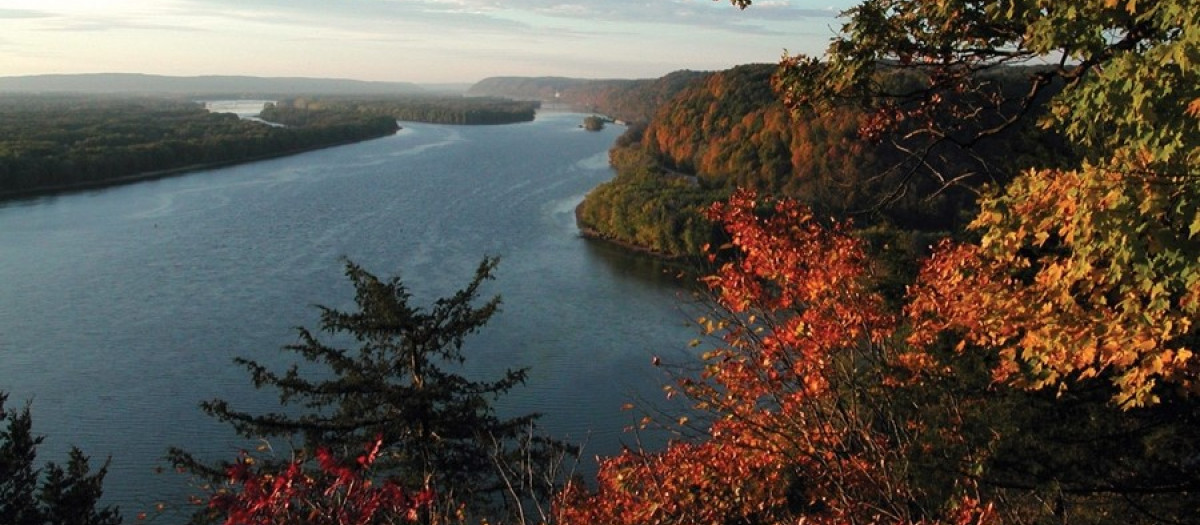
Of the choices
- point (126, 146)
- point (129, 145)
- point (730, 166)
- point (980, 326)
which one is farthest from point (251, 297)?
point (129, 145)

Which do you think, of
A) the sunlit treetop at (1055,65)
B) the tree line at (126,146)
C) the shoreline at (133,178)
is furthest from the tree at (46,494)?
the tree line at (126,146)

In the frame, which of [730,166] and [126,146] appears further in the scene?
[126,146]

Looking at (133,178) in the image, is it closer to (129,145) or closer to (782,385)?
(129,145)

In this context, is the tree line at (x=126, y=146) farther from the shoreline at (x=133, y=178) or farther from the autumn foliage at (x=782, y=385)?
the autumn foliage at (x=782, y=385)

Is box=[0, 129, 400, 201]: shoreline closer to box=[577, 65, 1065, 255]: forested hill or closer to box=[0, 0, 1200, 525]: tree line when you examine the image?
box=[577, 65, 1065, 255]: forested hill

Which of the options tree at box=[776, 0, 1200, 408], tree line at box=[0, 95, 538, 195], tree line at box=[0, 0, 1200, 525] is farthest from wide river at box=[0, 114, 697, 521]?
tree line at box=[0, 95, 538, 195]

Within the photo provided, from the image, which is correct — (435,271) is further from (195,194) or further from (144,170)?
(144,170)
